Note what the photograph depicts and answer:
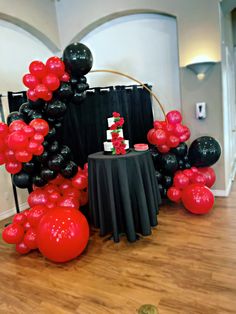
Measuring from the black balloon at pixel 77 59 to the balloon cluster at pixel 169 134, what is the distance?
3.93 feet

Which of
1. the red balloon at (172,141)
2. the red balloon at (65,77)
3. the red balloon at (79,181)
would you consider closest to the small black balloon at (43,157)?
the red balloon at (79,181)

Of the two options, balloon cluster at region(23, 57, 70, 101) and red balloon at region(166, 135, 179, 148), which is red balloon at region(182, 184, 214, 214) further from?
balloon cluster at region(23, 57, 70, 101)

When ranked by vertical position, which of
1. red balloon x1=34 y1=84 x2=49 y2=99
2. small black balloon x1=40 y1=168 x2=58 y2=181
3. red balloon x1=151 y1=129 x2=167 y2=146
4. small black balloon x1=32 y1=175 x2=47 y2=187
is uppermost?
red balloon x1=34 y1=84 x2=49 y2=99

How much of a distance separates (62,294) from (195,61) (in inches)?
122

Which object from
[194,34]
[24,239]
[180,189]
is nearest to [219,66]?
[194,34]

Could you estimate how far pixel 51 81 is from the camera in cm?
257

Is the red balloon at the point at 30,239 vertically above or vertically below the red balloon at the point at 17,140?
below

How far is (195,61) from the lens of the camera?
3.23m

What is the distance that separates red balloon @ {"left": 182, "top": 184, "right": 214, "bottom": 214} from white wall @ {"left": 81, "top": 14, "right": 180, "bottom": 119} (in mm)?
1424

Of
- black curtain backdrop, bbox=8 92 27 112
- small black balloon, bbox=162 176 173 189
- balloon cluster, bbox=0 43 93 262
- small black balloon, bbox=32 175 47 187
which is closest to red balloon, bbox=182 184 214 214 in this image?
small black balloon, bbox=162 176 173 189

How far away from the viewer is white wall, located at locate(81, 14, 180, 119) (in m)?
3.67

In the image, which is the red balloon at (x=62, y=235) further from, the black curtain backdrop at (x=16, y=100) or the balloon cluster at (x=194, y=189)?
the black curtain backdrop at (x=16, y=100)

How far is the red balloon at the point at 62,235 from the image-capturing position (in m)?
2.12

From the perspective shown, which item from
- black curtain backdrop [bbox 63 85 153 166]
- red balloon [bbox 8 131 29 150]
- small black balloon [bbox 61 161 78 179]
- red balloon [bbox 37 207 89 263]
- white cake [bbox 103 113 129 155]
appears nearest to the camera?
red balloon [bbox 37 207 89 263]
